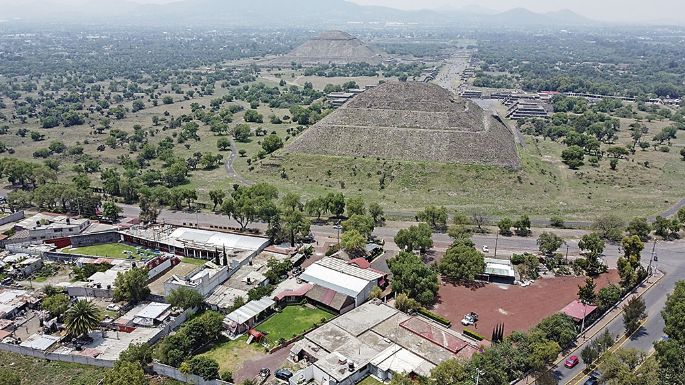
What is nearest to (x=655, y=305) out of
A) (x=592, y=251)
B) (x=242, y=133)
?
(x=592, y=251)

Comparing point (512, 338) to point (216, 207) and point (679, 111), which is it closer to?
point (216, 207)

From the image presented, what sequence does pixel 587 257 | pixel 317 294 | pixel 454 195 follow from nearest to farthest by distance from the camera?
pixel 317 294, pixel 587 257, pixel 454 195

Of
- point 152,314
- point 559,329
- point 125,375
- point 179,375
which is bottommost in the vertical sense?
point 179,375

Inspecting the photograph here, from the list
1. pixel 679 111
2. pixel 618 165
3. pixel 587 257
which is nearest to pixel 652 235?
pixel 587 257

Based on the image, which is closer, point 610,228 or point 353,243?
point 353,243

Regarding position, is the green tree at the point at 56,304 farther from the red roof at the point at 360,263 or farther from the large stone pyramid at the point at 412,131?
the large stone pyramid at the point at 412,131

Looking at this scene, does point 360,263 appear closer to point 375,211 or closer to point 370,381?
point 375,211
